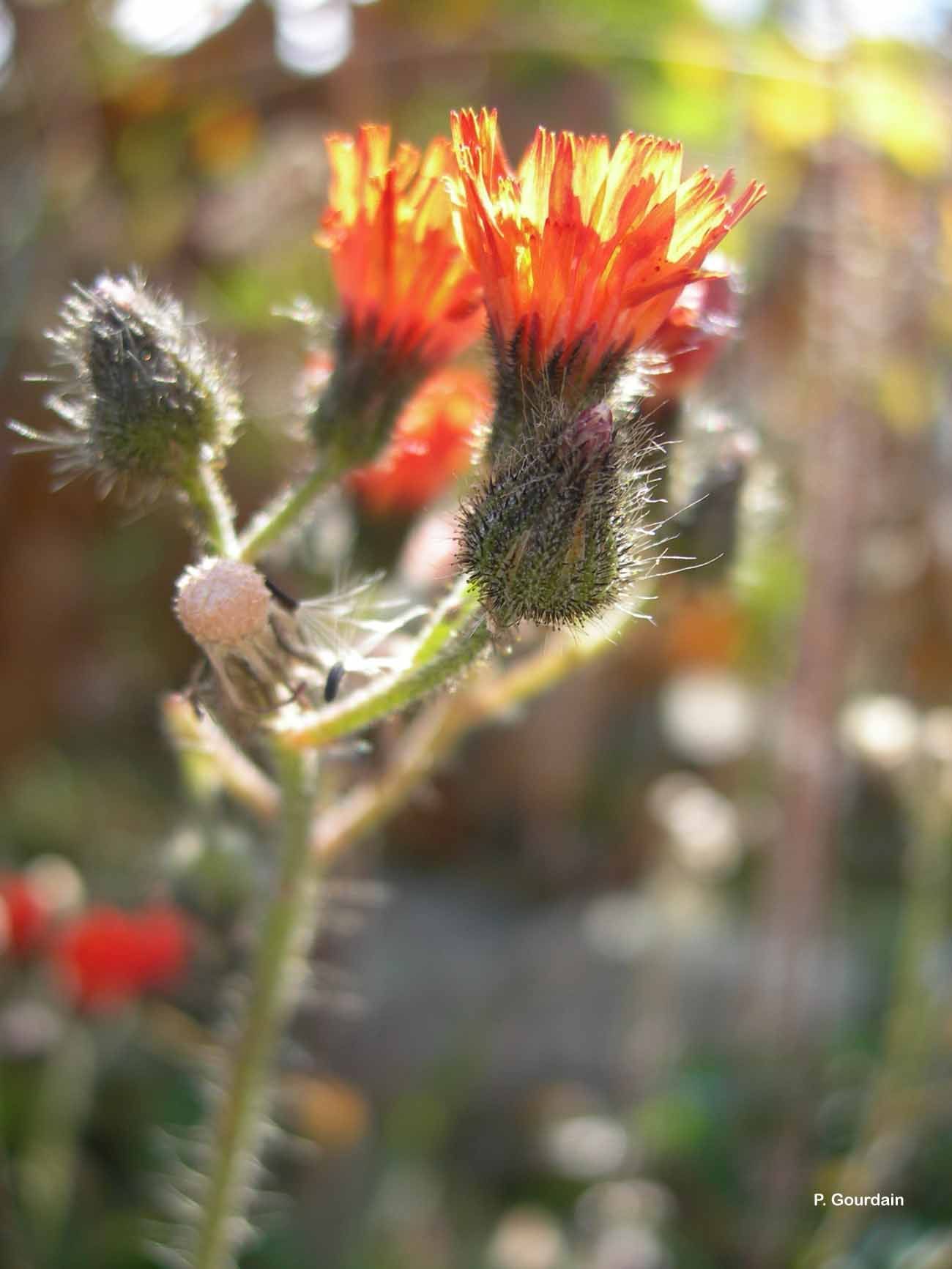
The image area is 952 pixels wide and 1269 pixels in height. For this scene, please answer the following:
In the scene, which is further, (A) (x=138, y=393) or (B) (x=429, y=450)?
(B) (x=429, y=450)

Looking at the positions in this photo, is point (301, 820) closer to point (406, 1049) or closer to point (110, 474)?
point (110, 474)

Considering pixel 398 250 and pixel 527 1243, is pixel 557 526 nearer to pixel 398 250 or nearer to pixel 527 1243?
pixel 398 250

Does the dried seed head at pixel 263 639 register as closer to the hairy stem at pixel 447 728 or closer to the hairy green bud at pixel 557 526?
the hairy green bud at pixel 557 526

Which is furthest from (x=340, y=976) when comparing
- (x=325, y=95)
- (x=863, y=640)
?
(x=325, y=95)

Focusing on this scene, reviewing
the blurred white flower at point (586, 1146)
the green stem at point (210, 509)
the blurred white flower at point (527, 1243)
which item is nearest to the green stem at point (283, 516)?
the green stem at point (210, 509)

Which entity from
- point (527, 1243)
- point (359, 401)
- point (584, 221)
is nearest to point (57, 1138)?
point (527, 1243)
